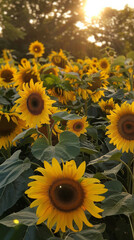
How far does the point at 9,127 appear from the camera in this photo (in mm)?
1833

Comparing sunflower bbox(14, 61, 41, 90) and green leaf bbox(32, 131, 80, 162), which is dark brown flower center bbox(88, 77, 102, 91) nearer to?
sunflower bbox(14, 61, 41, 90)

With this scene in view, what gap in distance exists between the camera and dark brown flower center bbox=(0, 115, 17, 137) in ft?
5.90

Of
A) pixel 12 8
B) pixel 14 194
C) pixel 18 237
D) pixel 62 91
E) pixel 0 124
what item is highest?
pixel 12 8

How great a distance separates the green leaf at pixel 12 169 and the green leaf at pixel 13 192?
118 mm

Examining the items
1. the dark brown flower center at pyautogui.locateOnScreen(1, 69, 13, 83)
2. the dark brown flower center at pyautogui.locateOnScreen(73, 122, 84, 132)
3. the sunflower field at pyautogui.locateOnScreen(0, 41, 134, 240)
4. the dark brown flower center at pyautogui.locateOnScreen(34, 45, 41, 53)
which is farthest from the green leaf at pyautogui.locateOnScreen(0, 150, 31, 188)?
the dark brown flower center at pyautogui.locateOnScreen(34, 45, 41, 53)

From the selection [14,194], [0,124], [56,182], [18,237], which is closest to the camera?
[56,182]

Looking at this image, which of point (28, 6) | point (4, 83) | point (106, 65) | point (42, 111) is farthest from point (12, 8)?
point (42, 111)

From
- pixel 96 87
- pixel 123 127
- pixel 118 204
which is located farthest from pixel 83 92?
pixel 118 204

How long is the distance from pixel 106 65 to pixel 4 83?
7.91 feet

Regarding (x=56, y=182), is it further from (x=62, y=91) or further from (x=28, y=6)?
(x=28, y=6)

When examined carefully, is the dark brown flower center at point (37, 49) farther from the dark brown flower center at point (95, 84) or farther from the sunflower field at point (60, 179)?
the sunflower field at point (60, 179)

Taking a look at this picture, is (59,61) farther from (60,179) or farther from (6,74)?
(60,179)

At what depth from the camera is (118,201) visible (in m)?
1.22

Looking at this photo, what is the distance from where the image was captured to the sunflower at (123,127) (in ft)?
4.91
